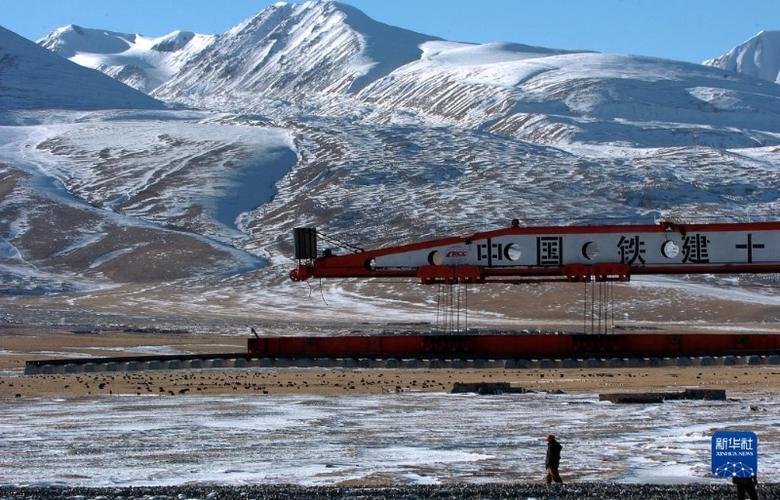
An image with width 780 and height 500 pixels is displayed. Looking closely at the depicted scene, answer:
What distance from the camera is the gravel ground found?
19828 millimetres

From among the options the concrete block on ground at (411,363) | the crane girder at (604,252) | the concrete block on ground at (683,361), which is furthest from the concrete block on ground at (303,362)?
the concrete block on ground at (683,361)

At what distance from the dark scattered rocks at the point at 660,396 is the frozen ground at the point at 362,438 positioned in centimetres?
63

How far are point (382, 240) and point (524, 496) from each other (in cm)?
13627

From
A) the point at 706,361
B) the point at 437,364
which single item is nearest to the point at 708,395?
the point at 706,361

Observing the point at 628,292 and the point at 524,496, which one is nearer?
Answer: the point at 524,496

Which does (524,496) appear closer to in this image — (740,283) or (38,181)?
(740,283)

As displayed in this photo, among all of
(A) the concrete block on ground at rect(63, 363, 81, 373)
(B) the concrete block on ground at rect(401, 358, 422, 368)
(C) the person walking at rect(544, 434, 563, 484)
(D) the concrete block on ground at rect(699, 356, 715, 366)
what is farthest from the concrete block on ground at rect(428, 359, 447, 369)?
(C) the person walking at rect(544, 434, 563, 484)

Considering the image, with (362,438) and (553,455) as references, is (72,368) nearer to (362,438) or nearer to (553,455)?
(362,438)

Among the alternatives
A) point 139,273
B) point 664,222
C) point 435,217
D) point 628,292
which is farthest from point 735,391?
point 435,217

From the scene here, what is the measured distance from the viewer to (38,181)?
7505 inches

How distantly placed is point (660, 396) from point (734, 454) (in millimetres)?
19263

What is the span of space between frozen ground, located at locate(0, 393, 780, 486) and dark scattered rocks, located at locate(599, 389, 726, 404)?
2.07 ft

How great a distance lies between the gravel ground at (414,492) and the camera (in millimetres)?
19828

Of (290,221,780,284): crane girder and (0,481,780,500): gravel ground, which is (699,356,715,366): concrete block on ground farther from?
(0,481,780,500): gravel ground
